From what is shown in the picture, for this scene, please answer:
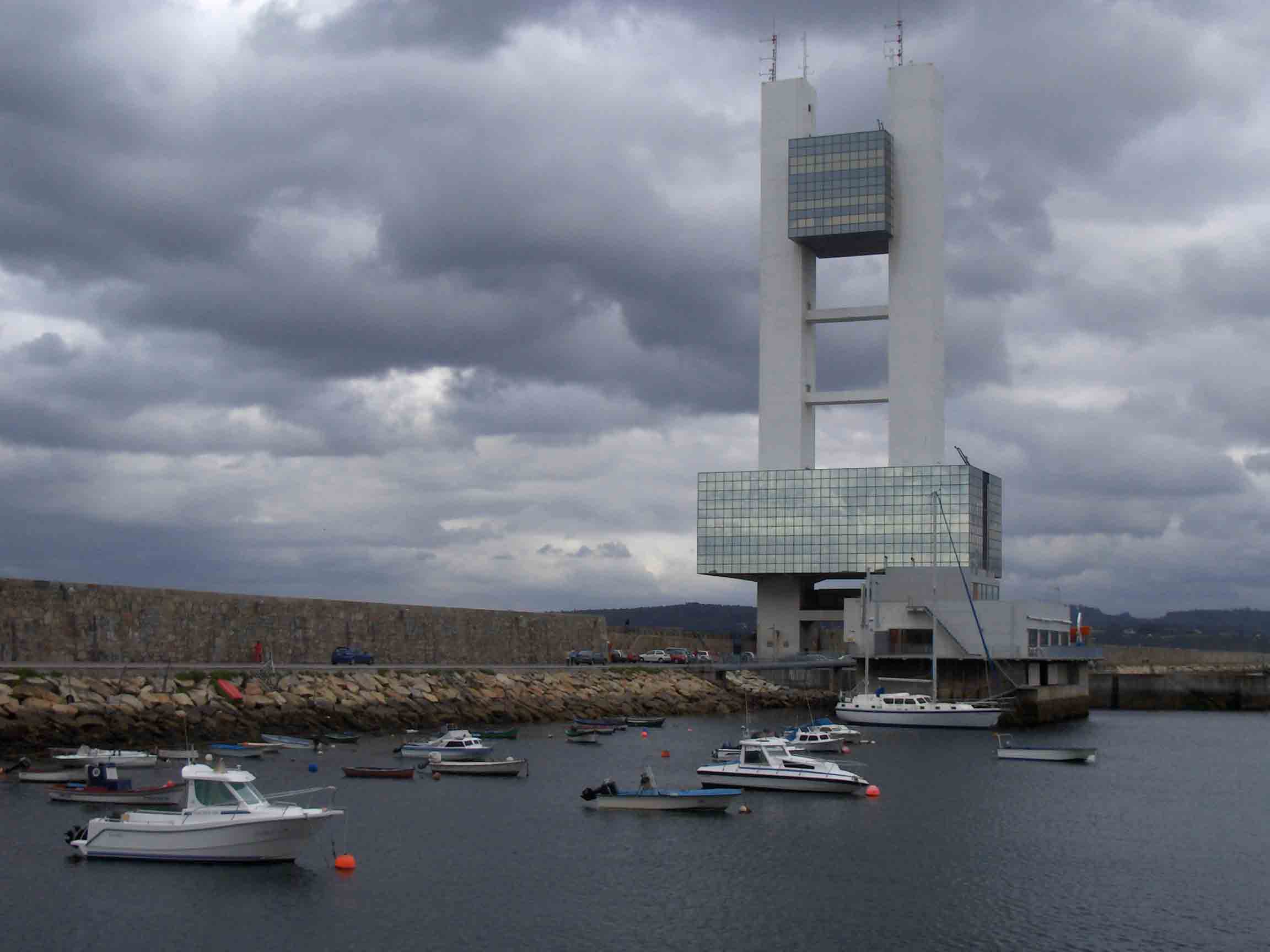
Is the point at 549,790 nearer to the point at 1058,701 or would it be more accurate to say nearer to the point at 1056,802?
the point at 1056,802

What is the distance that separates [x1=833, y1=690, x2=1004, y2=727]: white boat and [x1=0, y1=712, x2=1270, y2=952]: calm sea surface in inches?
1049

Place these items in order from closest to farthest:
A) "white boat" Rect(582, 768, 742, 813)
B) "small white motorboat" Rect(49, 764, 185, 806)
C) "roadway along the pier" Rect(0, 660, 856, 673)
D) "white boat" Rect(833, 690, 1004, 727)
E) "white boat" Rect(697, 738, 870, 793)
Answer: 1. "small white motorboat" Rect(49, 764, 185, 806)
2. "white boat" Rect(582, 768, 742, 813)
3. "white boat" Rect(697, 738, 870, 793)
4. "roadway along the pier" Rect(0, 660, 856, 673)
5. "white boat" Rect(833, 690, 1004, 727)

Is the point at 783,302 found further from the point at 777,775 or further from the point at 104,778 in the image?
the point at 104,778

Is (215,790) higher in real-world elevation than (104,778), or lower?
higher

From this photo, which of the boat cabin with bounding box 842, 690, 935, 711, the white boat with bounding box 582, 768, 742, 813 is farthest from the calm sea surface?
the boat cabin with bounding box 842, 690, 935, 711

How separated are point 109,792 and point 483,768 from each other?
643 inches

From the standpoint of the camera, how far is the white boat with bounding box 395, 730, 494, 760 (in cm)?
5928

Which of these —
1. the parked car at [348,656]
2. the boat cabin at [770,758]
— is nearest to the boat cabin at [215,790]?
the boat cabin at [770,758]

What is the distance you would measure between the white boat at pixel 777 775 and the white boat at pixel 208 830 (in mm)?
20347

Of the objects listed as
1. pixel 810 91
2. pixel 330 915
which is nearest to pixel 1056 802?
pixel 330 915

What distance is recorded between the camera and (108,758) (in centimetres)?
4997

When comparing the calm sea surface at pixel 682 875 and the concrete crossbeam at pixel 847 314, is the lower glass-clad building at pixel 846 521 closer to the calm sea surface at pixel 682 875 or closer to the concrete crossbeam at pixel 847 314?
the concrete crossbeam at pixel 847 314

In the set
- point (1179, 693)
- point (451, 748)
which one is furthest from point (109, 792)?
point (1179, 693)

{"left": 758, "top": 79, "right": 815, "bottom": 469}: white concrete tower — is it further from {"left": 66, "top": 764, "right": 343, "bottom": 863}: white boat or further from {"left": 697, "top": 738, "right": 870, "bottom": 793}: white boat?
{"left": 66, "top": 764, "right": 343, "bottom": 863}: white boat
